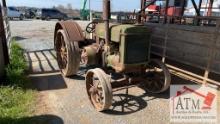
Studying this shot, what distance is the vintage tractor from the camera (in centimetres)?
435

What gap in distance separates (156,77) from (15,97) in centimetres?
275

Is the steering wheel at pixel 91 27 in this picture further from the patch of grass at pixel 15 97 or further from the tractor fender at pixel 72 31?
the patch of grass at pixel 15 97

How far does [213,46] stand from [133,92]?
6.29 feet

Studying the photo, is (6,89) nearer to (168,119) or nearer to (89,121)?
(89,121)

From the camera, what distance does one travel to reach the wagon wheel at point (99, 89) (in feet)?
13.3

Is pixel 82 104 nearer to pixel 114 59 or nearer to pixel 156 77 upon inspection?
pixel 114 59

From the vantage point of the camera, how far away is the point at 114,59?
15.4 ft

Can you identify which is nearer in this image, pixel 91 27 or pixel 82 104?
pixel 82 104

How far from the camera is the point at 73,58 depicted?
5453mm

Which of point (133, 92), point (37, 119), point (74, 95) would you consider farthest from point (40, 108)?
point (133, 92)

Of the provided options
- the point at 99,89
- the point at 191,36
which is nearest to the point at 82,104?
the point at 99,89

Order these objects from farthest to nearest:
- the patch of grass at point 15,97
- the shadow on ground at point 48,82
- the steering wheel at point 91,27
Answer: the steering wheel at point 91,27 < the shadow on ground at point 48,82 < the patch of grass at point 15,97

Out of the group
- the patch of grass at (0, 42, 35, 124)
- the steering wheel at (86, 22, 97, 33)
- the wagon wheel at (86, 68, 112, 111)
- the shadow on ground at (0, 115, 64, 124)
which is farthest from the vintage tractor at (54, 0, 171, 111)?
the patch of grass at (0, 42, 35, 124)

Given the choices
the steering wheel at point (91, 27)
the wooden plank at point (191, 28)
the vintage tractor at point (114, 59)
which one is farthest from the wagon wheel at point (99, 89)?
the wooden plank at point (191, 28)
